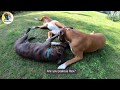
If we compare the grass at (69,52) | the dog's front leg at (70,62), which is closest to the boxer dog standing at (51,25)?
the grass at (69,52)

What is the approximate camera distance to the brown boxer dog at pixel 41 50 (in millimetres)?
3643

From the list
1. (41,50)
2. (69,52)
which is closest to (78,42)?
(69,52)

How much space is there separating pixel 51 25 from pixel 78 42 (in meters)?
0.45

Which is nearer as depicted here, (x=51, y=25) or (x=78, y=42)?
(x=78, y=42)

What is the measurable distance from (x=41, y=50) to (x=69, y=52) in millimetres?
312

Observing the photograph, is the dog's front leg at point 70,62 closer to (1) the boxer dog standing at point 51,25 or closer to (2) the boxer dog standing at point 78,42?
(2) the boxer dog standing at point 78,42

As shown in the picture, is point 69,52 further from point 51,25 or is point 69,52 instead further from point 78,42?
point 51,25

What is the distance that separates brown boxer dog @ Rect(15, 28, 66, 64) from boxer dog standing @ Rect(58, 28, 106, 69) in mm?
97

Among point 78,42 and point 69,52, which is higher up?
point 78,42

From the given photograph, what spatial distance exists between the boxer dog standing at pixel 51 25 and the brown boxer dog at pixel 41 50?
0.10m

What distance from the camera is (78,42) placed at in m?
3.67

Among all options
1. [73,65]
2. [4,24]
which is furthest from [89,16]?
[4,24]
